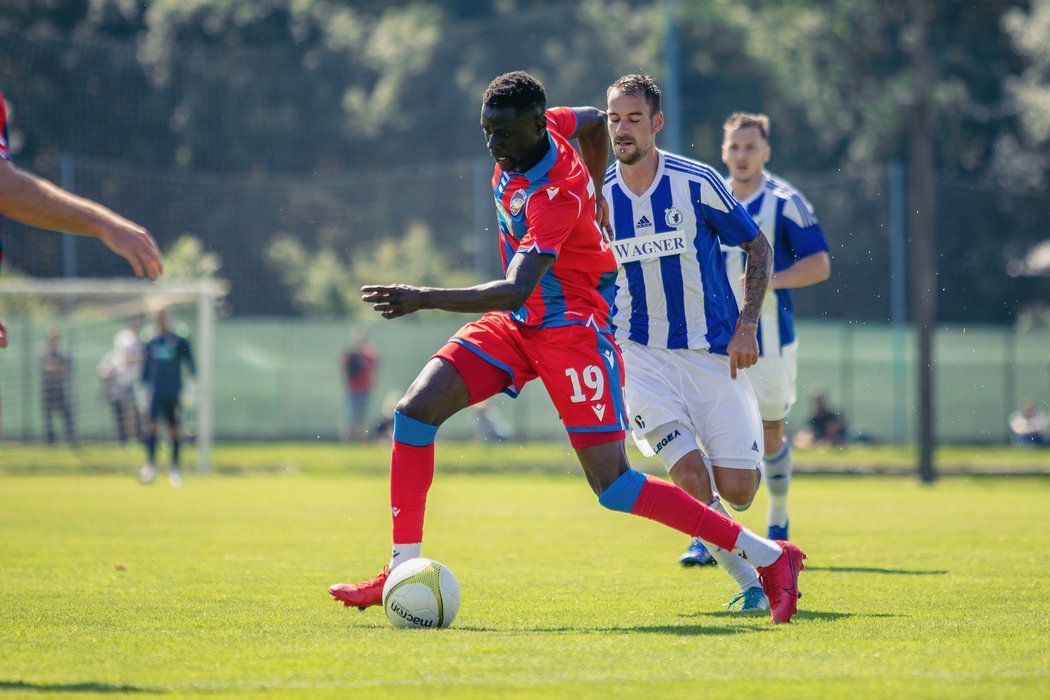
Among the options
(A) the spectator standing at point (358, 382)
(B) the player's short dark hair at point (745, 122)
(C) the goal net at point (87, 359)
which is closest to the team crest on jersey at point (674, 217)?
(B) the player's short dark hair at point (745, 122)

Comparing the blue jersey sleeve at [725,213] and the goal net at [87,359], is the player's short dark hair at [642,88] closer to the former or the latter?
the blue jersey sleeve at [725,213]

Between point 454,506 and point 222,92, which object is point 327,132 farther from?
point 454,506

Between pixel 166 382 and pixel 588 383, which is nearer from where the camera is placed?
pixel 588 383

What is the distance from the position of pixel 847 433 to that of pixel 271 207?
13325 millimetres

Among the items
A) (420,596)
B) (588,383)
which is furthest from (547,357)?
(420,596)

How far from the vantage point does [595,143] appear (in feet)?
24.2

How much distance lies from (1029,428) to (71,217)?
1098 inches

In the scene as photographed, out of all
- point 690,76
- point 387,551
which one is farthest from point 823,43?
point 387,551

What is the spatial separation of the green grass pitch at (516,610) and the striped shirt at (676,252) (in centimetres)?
142

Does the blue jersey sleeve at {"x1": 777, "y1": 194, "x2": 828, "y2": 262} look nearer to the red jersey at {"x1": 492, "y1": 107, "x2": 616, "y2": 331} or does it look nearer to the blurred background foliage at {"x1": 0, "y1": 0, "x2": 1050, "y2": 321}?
the red jersey at {"x1": 492, "y1": 107, "x2": 616, "y2": 331}

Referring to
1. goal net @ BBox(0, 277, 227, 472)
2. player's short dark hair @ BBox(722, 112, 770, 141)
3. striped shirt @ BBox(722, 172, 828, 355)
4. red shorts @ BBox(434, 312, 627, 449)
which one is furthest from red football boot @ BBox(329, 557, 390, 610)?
goal net @ BBox(0, 277, 227, 472)

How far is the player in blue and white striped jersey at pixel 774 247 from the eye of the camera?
30.9ft

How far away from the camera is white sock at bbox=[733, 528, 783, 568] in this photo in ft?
20.9

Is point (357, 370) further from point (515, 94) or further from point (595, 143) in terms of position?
point (515, 94)
